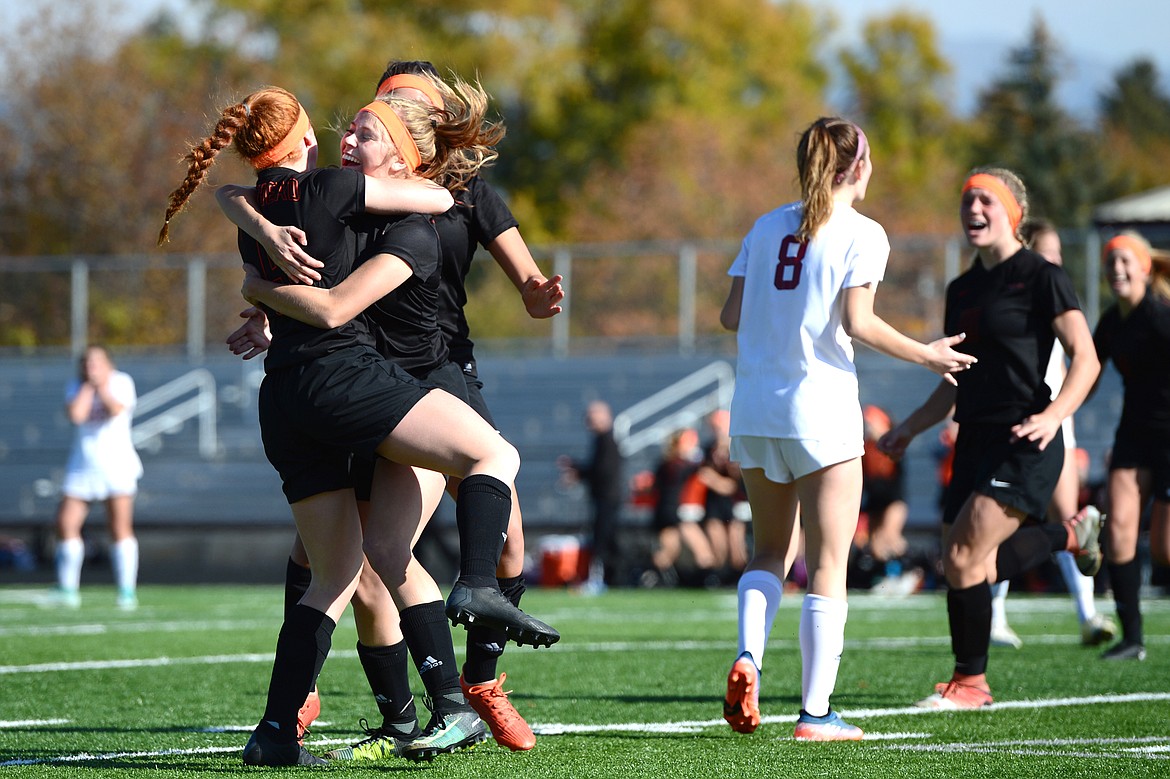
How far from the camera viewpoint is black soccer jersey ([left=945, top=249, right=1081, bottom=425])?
6414 millimetres

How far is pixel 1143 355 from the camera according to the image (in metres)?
8.42

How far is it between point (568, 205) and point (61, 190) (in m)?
12.9

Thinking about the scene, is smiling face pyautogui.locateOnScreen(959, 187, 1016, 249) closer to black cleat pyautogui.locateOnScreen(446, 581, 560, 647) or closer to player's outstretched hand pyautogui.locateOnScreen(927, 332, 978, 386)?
player's outstretched hand pyautogui.locateOnScreen(927, 332, 978, 386)

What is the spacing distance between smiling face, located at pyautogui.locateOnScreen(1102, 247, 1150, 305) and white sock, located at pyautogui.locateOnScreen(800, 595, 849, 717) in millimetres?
3814

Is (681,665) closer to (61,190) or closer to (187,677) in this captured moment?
(187,677)

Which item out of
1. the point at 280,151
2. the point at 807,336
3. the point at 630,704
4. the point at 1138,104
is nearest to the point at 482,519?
the point at 280,151

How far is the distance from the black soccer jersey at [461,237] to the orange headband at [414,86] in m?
0.38

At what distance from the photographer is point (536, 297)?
5242mm

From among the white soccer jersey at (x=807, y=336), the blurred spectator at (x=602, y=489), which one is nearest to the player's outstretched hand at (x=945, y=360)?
the white soccer jersey at (x=807, y=336)

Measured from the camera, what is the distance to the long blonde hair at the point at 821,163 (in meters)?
5.32

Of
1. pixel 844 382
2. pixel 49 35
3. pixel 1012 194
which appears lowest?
pixel 844 382

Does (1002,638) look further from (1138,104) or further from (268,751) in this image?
(1138,104)

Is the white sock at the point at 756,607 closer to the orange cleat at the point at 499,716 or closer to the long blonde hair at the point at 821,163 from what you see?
the orange cleat at the point at 499,716

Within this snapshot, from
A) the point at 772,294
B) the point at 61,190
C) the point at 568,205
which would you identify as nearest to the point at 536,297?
the point at 772,294
